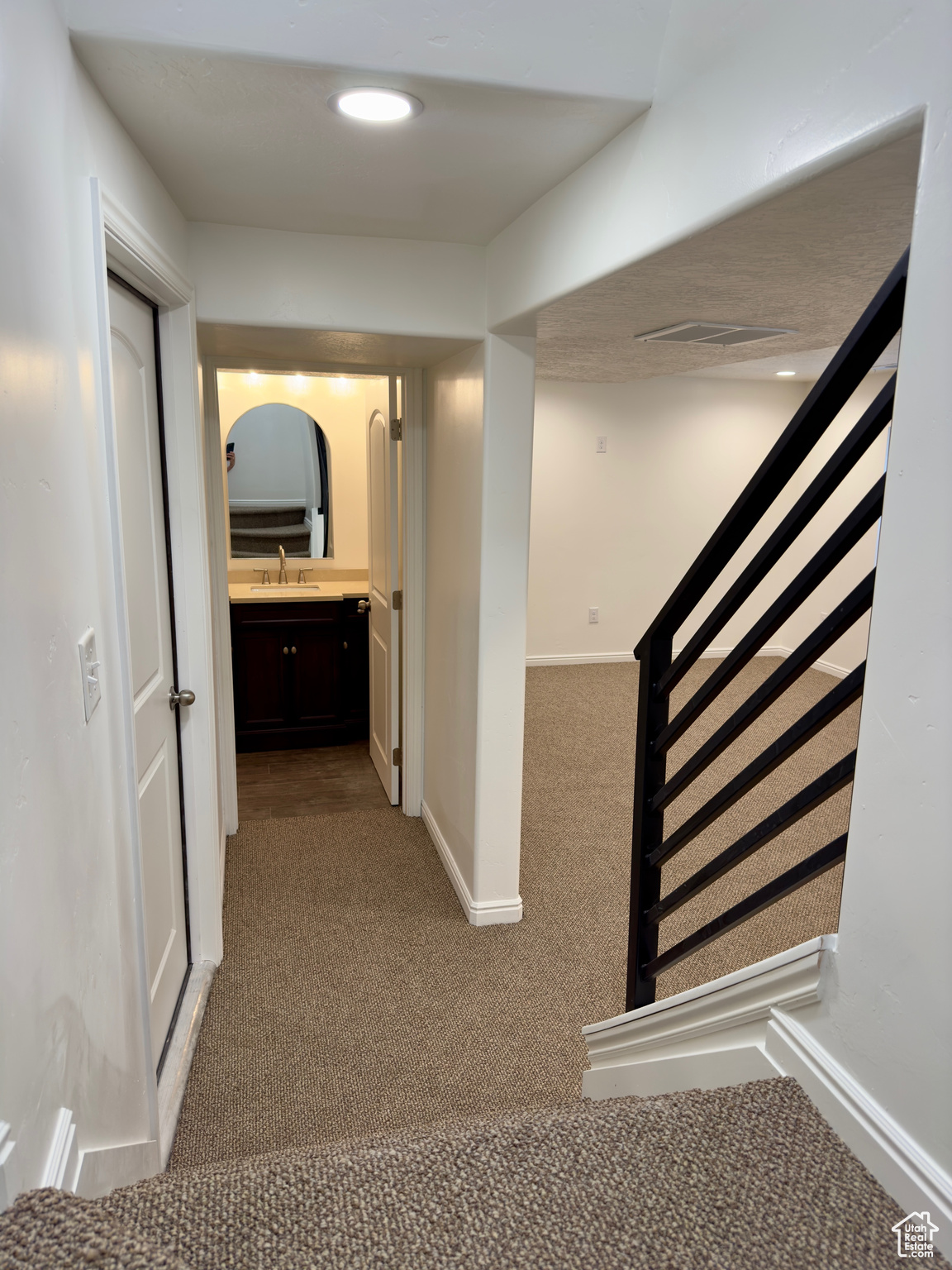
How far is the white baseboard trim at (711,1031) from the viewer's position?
112cm

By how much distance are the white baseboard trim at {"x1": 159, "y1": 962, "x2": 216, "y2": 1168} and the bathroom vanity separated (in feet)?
7.17

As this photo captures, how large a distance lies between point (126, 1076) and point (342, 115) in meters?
1.93

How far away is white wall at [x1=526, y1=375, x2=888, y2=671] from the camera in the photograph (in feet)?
21.0

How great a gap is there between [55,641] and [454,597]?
6.96ft

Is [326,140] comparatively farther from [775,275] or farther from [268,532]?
[268,532]

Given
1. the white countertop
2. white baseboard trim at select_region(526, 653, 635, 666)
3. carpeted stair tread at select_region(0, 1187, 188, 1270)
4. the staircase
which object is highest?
the staircase

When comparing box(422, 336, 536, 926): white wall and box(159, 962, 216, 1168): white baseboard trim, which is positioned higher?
box(422, 336, 536, 926): white wall

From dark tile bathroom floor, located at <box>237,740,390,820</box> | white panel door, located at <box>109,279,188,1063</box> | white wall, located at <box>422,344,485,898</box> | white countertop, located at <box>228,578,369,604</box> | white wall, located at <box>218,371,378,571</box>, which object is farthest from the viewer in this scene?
white wall, located at <box>218,371,378,571</box>

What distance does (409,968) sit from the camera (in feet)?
9.30

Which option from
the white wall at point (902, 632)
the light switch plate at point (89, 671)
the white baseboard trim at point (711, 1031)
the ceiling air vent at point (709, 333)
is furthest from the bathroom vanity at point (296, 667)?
the white wall at point (902, 632)

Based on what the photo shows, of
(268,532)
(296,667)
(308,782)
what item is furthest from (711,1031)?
(268,532)

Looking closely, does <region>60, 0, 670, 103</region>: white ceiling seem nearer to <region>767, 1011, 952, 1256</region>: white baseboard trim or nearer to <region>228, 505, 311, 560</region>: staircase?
<region>767, 1011, 952, 1256</region>: white baseboard trim

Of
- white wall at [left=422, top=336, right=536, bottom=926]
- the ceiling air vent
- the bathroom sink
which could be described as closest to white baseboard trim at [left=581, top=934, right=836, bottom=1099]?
white wall at [left=422, top=336, right=536, bottom=926]

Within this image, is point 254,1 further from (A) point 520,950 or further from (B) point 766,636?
(A) point 520,950
